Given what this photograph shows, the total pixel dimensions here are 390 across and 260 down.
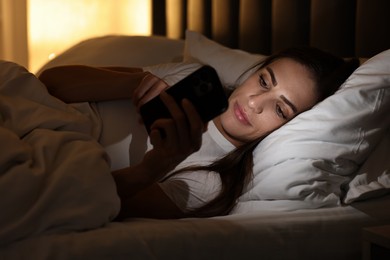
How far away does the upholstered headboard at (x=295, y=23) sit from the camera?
4.69 ft

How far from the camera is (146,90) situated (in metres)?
1.26

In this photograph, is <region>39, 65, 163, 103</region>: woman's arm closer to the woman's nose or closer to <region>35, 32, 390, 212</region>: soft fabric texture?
the woman's nose

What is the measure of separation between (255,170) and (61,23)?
1.93m

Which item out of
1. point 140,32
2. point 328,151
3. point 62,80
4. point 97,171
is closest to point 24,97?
point 62,80

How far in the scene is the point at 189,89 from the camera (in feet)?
3.11

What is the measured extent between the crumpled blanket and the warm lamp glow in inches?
74.3

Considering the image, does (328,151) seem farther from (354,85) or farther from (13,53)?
(13,53)

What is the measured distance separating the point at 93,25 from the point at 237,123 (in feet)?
5.78

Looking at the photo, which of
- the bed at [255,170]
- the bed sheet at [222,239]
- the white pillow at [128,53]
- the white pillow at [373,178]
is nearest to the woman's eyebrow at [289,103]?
the bed at [255,170]

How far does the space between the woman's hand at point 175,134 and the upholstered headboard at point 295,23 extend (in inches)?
27.9

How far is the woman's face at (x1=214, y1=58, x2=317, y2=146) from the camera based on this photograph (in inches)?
49.1

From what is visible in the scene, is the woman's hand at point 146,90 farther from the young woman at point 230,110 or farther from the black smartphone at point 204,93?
the black smartphone at point 204,93

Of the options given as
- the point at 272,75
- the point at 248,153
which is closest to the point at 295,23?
the point at 272,75

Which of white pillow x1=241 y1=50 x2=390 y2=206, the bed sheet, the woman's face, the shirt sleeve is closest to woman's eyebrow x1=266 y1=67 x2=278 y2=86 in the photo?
the woman's face
